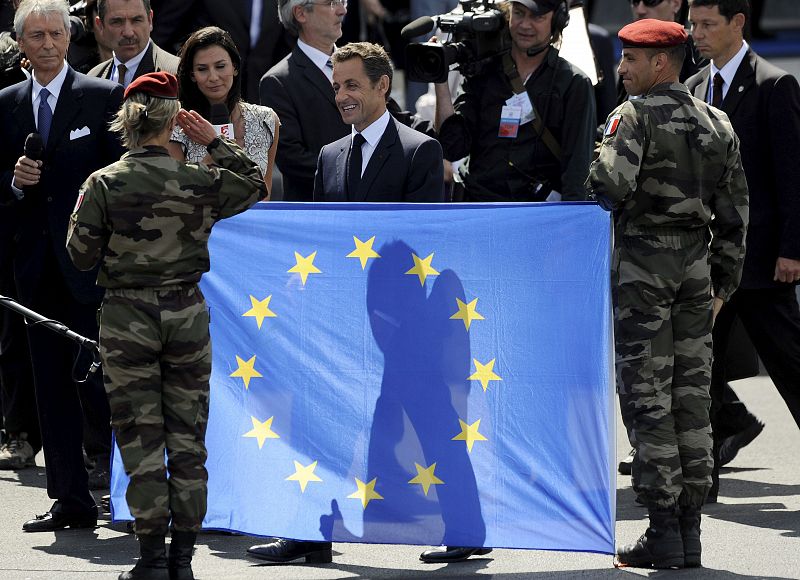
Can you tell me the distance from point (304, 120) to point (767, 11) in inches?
341

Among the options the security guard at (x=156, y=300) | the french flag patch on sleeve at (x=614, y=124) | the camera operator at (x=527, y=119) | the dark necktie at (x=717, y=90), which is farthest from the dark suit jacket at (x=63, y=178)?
the dark necktie at (x=717, y=90)

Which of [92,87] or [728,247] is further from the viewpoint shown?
[92,87]

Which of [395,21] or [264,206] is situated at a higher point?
[395,21]

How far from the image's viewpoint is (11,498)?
7.93 meters

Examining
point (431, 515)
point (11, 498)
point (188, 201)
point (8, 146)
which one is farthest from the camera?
A: point (11, 498)

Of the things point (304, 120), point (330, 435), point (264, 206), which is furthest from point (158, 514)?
point (304, 120)

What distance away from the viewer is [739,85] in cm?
748

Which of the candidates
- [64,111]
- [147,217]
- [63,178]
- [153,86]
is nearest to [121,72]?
[64,111]

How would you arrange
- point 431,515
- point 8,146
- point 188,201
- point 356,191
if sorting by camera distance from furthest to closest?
point 8,146
point 356,191
point 431,515
point 188,201

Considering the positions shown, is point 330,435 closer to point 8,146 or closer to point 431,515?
point 431,515

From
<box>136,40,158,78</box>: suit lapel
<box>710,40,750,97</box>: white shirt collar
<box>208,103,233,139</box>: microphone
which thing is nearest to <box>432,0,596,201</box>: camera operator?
<box>710,40,750,97</box>: white shirt collar

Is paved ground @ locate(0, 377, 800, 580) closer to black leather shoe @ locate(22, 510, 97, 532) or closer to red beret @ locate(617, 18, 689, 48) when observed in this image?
black leather shoe @ locate(22, 510, 97, 532)

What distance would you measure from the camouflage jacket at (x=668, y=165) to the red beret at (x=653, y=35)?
173mm

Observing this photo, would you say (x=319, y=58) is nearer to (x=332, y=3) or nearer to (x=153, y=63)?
(x=332, y=3)
